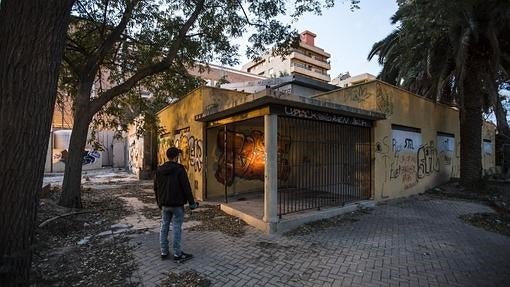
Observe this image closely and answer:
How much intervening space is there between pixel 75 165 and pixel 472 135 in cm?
1374

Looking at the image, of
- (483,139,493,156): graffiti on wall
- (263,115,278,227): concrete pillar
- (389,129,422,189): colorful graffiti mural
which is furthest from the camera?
(483,139,493,156): graffiti on wall

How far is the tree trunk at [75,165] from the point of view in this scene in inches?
335

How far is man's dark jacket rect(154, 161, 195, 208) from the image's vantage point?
4.76m

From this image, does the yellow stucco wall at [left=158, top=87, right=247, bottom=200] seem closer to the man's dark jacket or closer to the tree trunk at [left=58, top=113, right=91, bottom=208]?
the tree trunk at [left=58, top=113, right=91, bottom=208]

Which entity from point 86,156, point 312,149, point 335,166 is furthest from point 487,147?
point 86,156

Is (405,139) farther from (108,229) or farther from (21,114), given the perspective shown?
(21,114)

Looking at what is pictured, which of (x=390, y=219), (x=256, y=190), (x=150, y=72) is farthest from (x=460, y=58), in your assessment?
(x=150, y=72)

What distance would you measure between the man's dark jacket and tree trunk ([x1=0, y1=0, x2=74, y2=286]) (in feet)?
5.75

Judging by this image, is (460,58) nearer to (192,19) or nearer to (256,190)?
(256,190)

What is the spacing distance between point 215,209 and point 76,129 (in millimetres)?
4474

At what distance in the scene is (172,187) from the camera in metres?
4.77

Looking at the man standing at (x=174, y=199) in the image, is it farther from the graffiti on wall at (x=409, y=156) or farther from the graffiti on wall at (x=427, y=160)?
the graffiti on wall at (x=427, y=160)

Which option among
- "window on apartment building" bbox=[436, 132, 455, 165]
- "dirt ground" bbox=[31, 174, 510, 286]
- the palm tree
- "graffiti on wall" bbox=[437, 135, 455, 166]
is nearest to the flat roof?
"dirt ground" bbox=[31, 174, 510, 286]

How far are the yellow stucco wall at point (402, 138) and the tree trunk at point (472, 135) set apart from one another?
1085 mm
